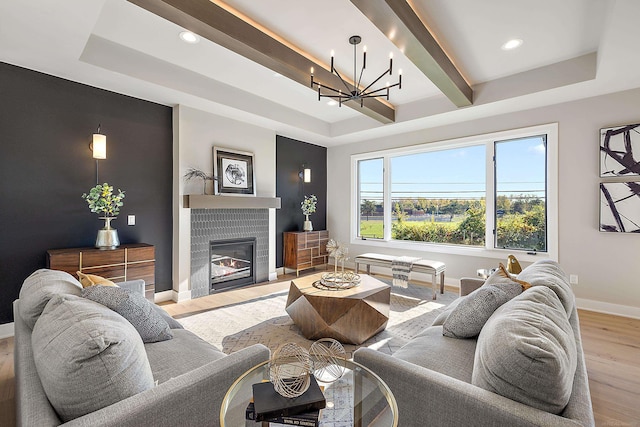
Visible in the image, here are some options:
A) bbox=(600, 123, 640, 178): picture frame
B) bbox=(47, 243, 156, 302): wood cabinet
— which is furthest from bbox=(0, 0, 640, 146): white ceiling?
bbox=(47, 243, 156, 302): wood cabinet

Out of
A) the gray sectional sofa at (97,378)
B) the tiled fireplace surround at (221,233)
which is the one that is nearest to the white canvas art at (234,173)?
the tiled fireplace surround at (221,233)

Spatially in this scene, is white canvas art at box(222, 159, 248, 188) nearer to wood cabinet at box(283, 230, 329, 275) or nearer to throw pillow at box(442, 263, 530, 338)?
wood cabinet at box(283, 230, 329, 275)

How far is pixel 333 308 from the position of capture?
275cm

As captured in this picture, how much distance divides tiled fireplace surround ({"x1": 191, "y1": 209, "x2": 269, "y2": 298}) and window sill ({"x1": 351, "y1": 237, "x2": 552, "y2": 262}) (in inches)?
79.2

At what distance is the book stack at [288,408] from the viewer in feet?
3.16

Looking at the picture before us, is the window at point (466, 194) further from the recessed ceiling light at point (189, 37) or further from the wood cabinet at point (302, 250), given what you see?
the recessed ceiling light at point (189, 37)

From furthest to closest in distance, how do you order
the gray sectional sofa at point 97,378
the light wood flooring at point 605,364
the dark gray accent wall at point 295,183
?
the dark gray accent wall at point 295,183, the light wood flooring at point 605,364, the gray sectional sofa at point 97,378

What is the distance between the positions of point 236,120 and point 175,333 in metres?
3.55

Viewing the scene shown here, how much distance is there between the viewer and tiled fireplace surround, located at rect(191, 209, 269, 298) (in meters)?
4.26

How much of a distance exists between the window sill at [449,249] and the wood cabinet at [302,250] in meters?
0.82

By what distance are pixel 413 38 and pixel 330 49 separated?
940 millimetres

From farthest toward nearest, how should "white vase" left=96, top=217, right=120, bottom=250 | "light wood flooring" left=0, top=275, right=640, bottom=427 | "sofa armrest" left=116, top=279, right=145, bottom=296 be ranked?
"white vase" left=96, top=217, right=120, bottom=250 < "sofa armrest" left=116, top=279, right=145, bottom=296 < "light wood flooring" left=0, top=275, right=640, bottom=427

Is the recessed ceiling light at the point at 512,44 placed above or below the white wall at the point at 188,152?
above

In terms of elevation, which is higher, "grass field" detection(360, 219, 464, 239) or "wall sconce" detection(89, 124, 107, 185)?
"wall sconce" detection(89, 124, 107, 185)
